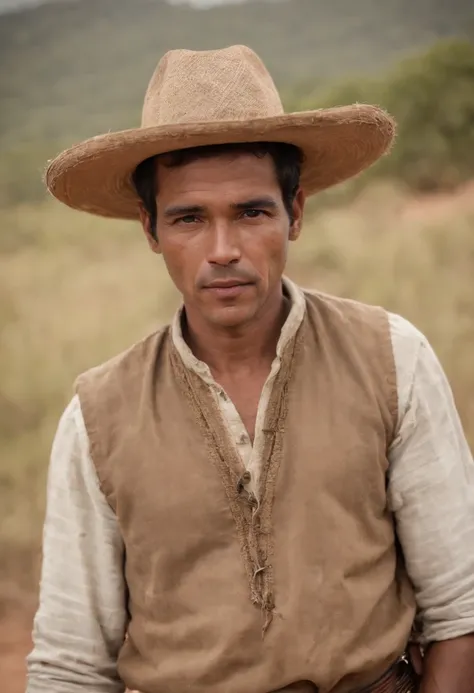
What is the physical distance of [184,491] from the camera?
1.12m

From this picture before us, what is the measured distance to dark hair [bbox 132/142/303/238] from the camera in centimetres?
111

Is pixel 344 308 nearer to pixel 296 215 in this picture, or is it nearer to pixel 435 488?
pixel 296 215

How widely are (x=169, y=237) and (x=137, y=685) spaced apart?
0.66 meters

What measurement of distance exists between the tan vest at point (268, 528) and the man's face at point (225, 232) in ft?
0.42

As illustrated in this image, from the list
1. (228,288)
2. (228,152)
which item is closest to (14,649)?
(228,288)

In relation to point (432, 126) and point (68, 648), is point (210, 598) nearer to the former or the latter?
point (68, 648)

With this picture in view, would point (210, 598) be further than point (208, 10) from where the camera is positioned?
No

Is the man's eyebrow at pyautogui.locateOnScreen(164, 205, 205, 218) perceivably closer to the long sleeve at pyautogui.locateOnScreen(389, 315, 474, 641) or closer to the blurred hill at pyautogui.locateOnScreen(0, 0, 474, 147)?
the long sleeve at pyautogui.locateOnScreen(389, 315, 474, 641)

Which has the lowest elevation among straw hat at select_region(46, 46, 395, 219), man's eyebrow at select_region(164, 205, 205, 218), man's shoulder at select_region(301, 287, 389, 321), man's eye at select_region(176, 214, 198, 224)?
man's shoulder at select_region(301, 287, 389, 321)

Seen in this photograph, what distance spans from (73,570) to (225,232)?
547 millimetres

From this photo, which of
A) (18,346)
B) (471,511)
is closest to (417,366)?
(471,511)

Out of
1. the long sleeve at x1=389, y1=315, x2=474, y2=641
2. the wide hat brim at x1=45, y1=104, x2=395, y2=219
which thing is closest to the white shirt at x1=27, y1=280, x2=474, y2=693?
the long sleeve at x1=389, y1=315, x2=474, y2=641

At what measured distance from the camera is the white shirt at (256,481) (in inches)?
45.3

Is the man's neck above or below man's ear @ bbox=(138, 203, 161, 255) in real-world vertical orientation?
below
